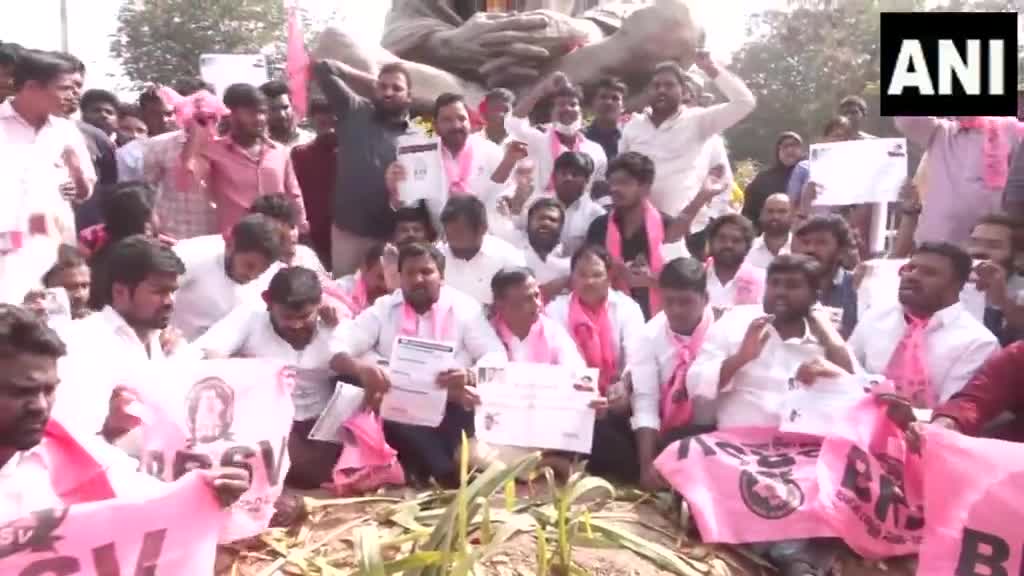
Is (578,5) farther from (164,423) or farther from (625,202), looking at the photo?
(164,423)

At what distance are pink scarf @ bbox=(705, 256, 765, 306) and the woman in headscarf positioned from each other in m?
1.98

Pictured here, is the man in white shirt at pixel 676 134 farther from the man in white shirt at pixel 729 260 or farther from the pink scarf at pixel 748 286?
the pink scarf at pixel 748 286

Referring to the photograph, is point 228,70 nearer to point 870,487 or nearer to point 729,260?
point 729,260

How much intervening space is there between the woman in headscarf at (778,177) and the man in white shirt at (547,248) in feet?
6.44

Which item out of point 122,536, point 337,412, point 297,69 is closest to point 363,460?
point 337,412

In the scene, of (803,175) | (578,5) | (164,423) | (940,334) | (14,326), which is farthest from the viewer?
(578,5)

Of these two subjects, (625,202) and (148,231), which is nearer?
(148,231)

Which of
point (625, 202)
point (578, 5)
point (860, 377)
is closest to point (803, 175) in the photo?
point (625, 202)

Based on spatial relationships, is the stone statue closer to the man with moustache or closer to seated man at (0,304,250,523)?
the man with moustache

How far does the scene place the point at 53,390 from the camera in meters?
2.55

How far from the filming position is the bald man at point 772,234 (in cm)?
560

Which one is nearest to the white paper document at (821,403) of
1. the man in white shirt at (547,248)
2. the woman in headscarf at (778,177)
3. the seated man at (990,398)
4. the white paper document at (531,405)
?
the seated man at (990,398)

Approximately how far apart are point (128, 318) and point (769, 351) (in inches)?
90.2

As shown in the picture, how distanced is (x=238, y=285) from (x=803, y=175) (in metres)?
3.86
